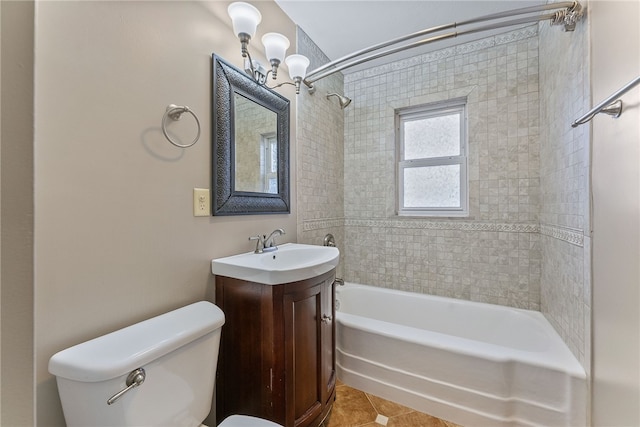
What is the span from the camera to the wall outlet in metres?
1.16

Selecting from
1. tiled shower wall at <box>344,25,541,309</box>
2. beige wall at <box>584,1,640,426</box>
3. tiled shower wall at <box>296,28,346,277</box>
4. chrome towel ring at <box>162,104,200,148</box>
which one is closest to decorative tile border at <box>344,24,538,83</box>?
tiled shower wall at <box>344,25,541,309</box>

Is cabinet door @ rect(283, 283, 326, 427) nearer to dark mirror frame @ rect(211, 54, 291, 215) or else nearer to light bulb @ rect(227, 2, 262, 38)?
dark mirror frame @ rect(211, 54, 291, 215)

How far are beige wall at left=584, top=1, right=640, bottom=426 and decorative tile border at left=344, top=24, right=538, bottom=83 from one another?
0.86 metres

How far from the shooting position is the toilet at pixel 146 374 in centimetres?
67

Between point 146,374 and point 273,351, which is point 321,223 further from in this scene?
point 146,374

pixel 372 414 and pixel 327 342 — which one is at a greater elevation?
pixel 327 342

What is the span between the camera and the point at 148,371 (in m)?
0.75

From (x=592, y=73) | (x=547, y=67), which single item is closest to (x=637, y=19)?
(x=592, y=73)

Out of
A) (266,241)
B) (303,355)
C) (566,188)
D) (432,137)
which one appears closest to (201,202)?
(266,241)

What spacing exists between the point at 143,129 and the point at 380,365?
1752mm

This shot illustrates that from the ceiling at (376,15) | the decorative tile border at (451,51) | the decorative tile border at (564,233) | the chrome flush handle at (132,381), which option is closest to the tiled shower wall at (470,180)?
the decorative tile border at (451,51)

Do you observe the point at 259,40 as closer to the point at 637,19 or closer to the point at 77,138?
the point at 77,138

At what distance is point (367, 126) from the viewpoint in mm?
2471

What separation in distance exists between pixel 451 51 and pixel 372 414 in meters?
2.65
